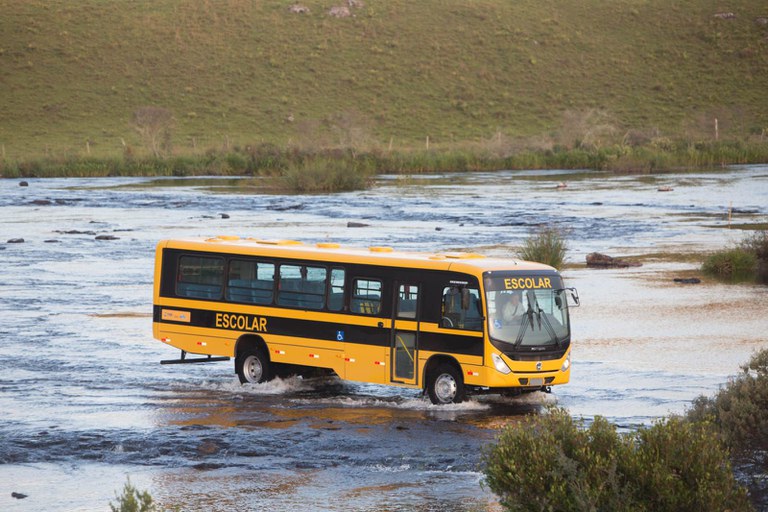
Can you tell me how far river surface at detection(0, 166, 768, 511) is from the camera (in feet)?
44.0

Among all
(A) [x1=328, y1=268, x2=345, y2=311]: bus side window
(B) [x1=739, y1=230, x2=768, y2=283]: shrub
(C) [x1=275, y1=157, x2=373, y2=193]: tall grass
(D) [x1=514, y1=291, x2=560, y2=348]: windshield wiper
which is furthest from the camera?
(C) [x1=275, y1=157, x2=373, y2=193]: tall grass

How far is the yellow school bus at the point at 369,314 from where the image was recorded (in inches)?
683

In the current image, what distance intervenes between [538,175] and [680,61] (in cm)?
5029

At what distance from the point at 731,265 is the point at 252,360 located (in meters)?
17.1

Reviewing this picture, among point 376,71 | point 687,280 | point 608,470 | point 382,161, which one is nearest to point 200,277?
point 608,470

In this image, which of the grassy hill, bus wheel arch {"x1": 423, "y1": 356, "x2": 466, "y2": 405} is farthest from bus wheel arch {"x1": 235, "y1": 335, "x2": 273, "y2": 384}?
the grassy hill

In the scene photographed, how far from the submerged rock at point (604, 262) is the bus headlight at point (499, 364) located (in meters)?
17.0

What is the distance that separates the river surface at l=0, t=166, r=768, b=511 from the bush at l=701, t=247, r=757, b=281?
77 cm

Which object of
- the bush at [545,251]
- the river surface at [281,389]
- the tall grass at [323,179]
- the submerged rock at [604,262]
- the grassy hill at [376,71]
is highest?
the grassy hill at [376,71]

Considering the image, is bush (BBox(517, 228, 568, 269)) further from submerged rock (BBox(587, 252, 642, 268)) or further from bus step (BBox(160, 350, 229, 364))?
bus step (BBox(160, 350, 229, 364))

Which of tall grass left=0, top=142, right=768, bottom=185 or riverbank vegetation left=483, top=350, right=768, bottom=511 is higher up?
tall grass left=0, top=142, right=768, bottom=185

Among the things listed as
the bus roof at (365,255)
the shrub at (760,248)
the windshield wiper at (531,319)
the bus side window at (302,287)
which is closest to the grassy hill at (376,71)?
the shrub at (760,248)

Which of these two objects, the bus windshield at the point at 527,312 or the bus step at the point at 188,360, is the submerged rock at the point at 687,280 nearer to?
the bus windshield at the point at 527,312

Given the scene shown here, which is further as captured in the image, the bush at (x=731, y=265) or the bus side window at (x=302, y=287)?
the bush at (x=731, y=265)
